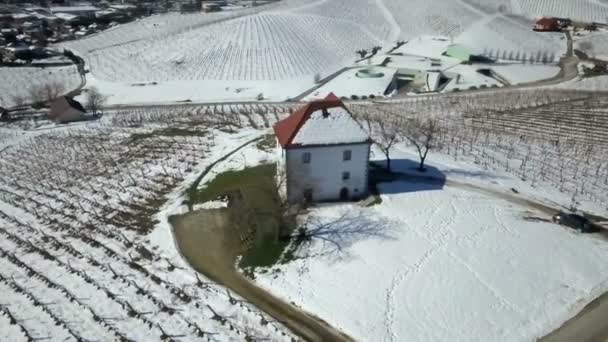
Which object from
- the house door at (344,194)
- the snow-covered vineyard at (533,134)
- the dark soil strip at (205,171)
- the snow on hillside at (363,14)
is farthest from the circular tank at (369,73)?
the house door at (344,194)

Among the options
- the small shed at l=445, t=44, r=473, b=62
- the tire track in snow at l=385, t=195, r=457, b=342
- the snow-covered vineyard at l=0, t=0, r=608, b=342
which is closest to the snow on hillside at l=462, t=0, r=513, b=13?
the small shed at l=445, t=44, r=473, b=62

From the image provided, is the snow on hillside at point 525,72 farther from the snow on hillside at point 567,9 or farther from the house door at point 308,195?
the house door at point 308,195

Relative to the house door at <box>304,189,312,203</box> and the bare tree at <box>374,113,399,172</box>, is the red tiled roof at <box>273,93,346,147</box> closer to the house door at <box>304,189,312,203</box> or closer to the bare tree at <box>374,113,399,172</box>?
the house door at <box>304,189,312,203</box>

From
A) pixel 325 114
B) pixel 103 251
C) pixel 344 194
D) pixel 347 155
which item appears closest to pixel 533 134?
pixel 344 194

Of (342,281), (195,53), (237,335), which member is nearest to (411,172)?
(342,281)

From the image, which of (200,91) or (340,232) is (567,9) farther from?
(340,232)

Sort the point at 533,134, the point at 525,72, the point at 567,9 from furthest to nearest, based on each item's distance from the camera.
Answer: the point at 567,9
the point at 525,72
the point at 533,134
